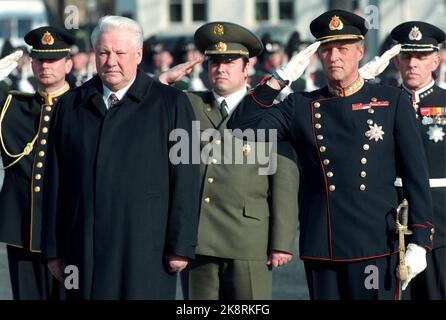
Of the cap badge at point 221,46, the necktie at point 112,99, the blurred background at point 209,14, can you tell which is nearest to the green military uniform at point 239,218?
the cap badge at point 221,46

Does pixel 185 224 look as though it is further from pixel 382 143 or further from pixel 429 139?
pixel 429 139

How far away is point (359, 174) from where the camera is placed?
723cm

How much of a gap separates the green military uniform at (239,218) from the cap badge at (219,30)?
0.55m

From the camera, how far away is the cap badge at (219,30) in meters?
8.37

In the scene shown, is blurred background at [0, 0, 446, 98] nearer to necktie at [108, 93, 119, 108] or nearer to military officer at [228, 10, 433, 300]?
military officer at [228, 10, 433, 300]

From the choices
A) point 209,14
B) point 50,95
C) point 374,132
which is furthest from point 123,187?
point 209,14

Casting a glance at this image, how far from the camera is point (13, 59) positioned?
28.6ft

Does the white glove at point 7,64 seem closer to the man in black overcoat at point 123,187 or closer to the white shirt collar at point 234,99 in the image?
the white shirt collar at point 234,99

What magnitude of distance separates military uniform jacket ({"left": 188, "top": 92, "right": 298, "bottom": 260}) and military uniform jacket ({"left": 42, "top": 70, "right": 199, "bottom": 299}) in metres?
1.04

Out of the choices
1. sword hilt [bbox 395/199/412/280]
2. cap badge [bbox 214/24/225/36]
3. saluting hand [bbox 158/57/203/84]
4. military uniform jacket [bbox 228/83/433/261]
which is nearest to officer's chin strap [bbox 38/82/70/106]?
saluting hand [bbox 158/57/203/84]

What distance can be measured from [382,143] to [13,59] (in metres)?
2.57

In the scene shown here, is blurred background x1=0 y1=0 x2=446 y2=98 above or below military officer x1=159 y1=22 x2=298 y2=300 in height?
above

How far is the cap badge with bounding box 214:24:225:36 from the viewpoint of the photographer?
837 cm

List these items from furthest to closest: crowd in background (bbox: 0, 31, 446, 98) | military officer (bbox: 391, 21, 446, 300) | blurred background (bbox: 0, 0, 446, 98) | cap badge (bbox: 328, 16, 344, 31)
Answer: blurred background (bbox: 0, 0, 446, 98) < crowd in background (bbox: 0, 31, 446, 98) < military officer (bbox: 391, 21, 446, 300) < cap badge (bbox: 328, 16, 344, 31)
